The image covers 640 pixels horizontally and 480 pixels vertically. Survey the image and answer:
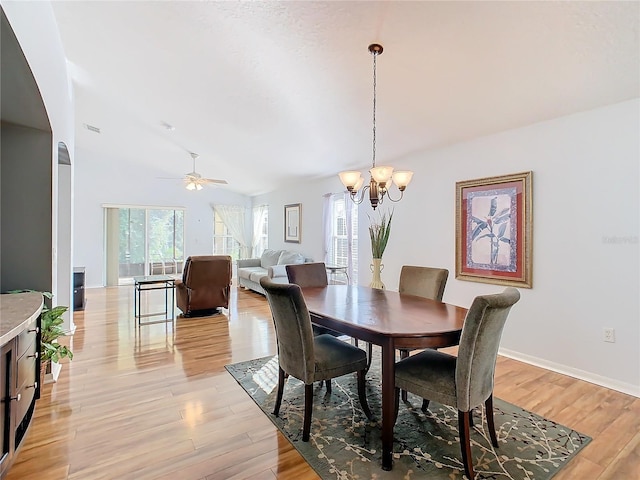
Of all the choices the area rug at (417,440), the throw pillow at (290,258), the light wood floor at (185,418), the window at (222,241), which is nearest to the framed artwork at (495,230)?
the light wood floor at (185,418)

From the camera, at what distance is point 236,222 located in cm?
948

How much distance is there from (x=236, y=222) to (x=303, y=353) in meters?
7.78

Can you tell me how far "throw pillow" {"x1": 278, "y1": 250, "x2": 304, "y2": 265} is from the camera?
6.65 metres

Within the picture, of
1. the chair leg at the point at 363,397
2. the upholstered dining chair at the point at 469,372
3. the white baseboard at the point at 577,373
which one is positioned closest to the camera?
the upholstered dining chair at the point at 469,372

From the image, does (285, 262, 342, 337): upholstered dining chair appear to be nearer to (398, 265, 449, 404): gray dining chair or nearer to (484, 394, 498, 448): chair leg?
(398, 265, 449, 404): gray dining chair

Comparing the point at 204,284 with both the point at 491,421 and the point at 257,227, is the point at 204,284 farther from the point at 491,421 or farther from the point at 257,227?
the point at 257,227

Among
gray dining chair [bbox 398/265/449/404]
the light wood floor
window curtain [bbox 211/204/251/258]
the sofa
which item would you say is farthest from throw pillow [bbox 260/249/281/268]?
gray dining chair [bbox 398/265/449/404]

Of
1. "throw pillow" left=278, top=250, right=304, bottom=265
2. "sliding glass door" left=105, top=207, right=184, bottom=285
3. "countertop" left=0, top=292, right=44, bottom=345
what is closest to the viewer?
"countertop" left=0, top=292, right=44, bottom=345

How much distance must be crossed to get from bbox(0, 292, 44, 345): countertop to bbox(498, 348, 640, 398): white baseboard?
4.03 m

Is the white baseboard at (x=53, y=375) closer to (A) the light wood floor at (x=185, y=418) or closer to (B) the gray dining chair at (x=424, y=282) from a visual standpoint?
(A) the light wood floor at (x=185, y=418)

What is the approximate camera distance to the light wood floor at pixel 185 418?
1.87 meters

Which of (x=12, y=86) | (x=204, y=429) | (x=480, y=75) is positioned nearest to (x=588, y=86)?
(x=480, y=75)

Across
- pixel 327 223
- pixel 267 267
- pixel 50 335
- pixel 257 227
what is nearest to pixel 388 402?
pixel 50 335

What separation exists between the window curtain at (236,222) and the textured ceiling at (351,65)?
4.56 m
